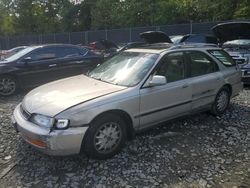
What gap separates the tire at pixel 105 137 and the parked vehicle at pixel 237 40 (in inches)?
207

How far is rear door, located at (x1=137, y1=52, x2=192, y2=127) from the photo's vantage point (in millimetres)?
4797

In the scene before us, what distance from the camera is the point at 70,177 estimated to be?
4.05 m

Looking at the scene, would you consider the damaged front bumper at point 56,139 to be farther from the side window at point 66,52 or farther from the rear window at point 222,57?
the side window at point 66,52

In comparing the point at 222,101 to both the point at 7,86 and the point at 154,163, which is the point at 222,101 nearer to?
the point at 154,163

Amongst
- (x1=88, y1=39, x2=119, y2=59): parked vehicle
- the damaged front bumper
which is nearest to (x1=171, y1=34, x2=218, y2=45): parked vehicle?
(x1=88, y1=39, x2=119, y2=59): parked vehicle

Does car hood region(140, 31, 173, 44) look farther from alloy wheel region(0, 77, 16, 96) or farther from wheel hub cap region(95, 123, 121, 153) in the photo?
wheel hub cap region(95, 123, 121, 153)

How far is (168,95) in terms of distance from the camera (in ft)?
16.6

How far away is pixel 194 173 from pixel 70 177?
1.56 meters

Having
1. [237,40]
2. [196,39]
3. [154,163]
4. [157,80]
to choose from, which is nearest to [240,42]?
[237,40]

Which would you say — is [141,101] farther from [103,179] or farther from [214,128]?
[214,128]

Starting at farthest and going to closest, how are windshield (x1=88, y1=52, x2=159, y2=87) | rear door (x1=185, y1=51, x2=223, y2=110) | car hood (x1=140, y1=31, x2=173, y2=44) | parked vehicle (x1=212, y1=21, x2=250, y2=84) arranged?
1. car hood (x1=140, y1=31, x2=173, y2=44)
2. parked vehicle (x1=212, y1=21, x2=250, y2=84)
3. rear door (x1=185, y1=51, x2=223, y2=110)
4. windshield (x1=88, y1=52, x2=159, y2=87)

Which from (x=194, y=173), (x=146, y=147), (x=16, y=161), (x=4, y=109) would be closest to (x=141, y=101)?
(x=146, y=147)

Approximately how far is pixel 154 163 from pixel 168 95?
1163 millimetres

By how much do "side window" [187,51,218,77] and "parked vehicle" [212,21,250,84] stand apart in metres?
2.94
